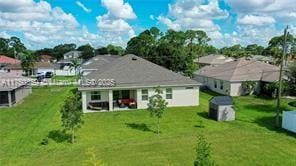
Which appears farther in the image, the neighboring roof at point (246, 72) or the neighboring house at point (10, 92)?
the neighboring roof at point (246, 72)

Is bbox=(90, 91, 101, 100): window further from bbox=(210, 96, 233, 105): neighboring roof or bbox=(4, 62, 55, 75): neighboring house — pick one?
bbox=(4, 62, 55, 75): neighboring house

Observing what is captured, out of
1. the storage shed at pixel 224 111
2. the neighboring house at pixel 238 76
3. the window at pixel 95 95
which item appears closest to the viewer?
the storage shed at pixel 224 111

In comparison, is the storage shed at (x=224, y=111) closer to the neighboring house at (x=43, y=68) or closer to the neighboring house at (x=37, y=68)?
the neighboring house at (x=37, y=68)

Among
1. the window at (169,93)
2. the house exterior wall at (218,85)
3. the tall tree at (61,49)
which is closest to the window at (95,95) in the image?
→ the window at (169,93)

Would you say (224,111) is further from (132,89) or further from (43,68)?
(43,68)

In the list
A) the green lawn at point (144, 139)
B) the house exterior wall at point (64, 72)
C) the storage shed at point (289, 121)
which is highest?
the house exterior wall at point (64, 72)

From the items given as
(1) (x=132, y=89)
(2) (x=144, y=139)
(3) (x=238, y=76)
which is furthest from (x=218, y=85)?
(2) (x=144, y=139)
